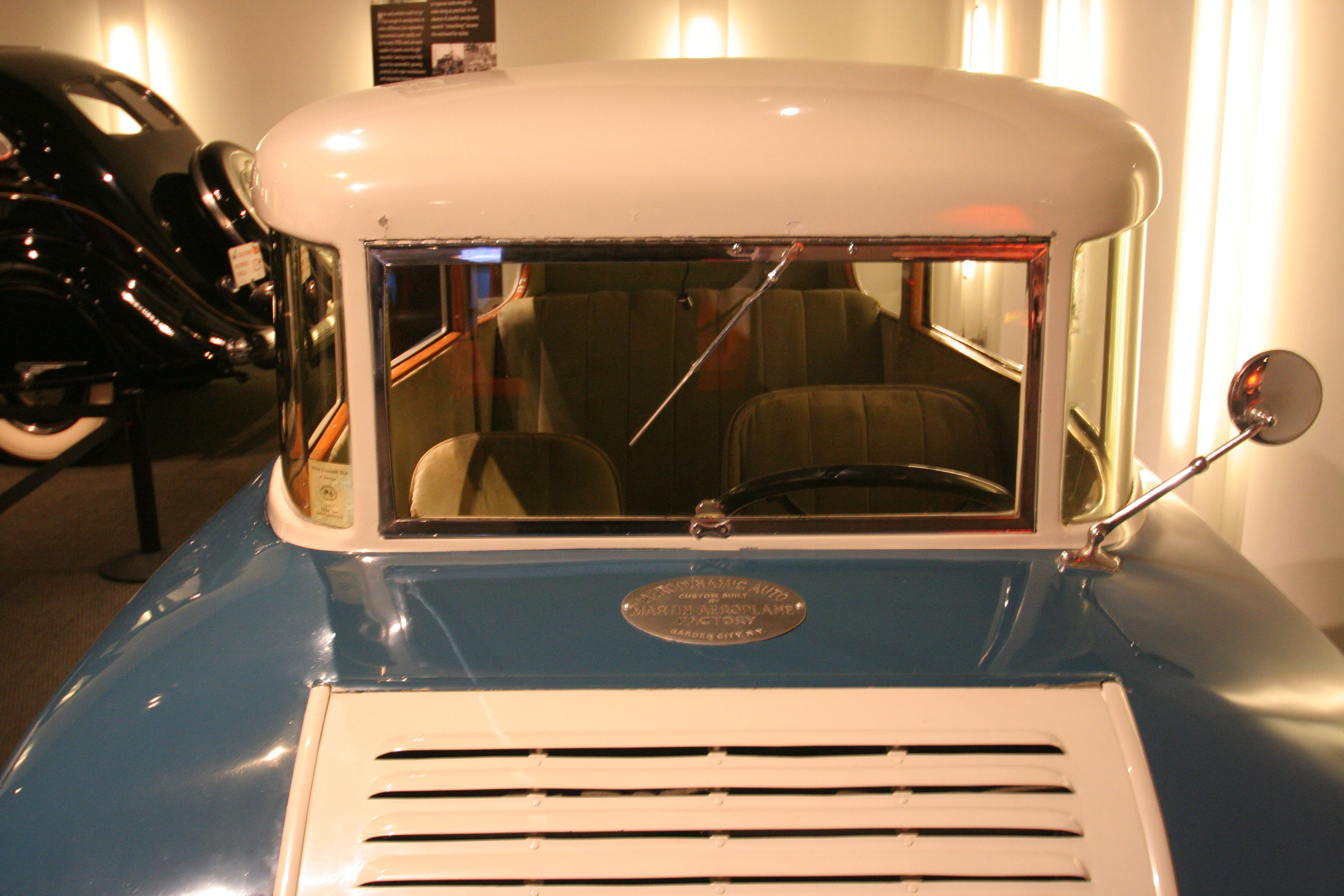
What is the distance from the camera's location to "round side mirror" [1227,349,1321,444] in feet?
4.88

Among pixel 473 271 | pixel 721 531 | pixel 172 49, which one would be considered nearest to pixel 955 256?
pixel 721 531

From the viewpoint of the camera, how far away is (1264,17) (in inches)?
121

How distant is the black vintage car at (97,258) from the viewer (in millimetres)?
4961

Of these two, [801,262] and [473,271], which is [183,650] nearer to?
[473,271]

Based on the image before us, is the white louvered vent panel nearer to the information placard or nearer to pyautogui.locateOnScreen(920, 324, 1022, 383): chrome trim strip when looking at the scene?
pyautogui.locateOnScreen(920, 324, 1022, 383): chrome trim strip

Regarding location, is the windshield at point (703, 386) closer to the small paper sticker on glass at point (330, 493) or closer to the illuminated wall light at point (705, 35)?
the small paper sticker on glass at point (330, 493)

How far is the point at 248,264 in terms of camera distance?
448cm

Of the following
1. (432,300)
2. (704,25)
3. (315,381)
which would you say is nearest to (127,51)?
(704,25)

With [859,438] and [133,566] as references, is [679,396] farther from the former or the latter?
[133,566]

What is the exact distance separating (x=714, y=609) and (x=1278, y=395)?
0.86 m

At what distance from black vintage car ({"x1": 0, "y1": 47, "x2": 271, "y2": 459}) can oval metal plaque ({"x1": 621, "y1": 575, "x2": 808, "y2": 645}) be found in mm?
3745

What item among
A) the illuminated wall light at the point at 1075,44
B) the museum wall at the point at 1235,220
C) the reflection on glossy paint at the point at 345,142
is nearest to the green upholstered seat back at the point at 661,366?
the reflection on glossy paint at the point at 345,142

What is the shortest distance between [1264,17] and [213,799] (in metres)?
3.37

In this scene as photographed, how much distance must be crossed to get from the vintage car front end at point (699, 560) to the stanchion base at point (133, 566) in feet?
7.85
